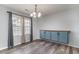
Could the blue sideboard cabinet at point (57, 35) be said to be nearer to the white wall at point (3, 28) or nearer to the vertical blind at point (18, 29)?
the vertical blind at point (18, 29)

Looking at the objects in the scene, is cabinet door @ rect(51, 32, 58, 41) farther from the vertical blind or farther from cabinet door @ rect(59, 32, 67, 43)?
the vertical blind

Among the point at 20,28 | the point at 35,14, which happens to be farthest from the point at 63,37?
the point at 20,28

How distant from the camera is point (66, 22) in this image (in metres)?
3.28

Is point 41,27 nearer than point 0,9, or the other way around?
point 0,9

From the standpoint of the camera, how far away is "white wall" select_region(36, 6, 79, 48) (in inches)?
128

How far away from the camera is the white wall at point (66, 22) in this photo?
10.6 ft

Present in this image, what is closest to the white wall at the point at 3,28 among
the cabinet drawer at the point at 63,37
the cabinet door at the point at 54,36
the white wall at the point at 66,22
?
the white wall at the point at 66,22
